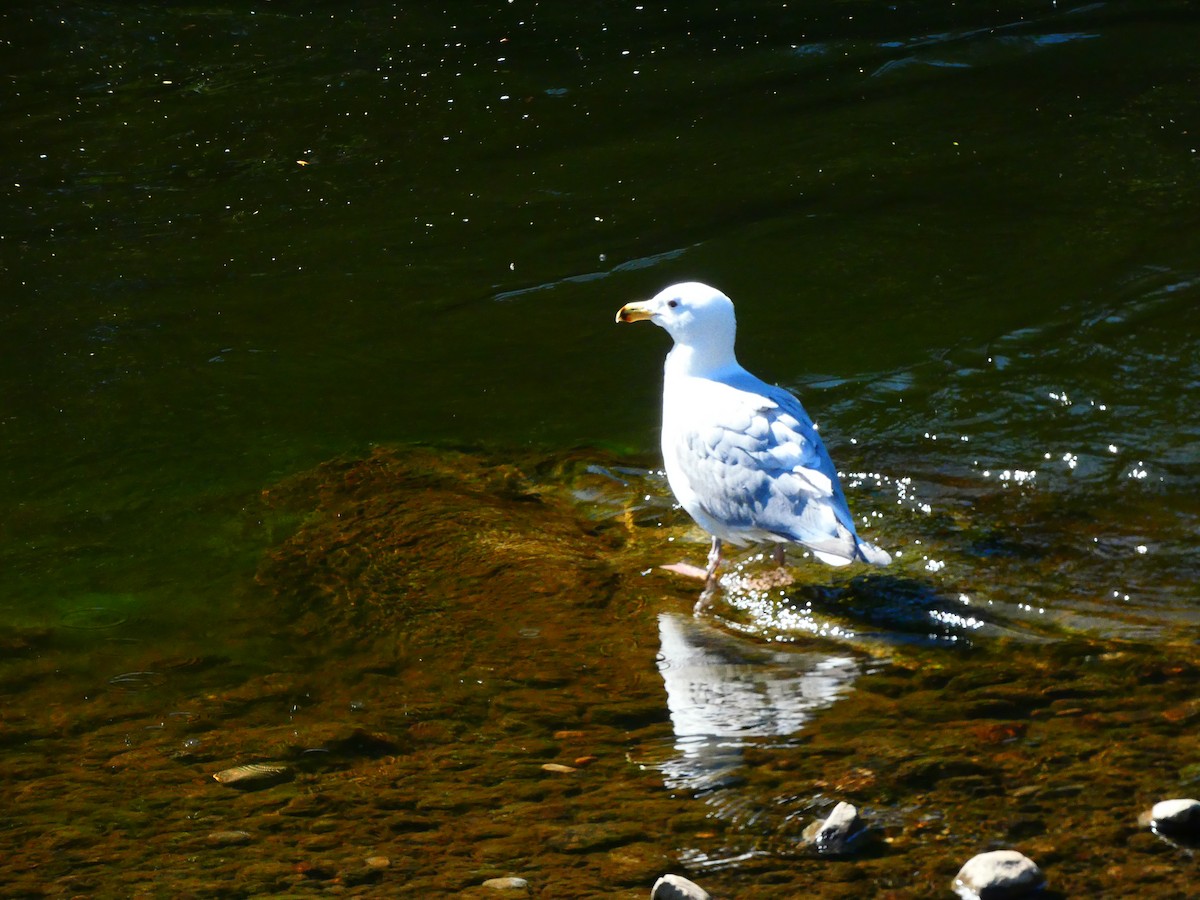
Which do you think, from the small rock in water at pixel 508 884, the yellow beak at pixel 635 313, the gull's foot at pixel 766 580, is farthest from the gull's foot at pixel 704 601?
the small rock in water at pixel 508 884

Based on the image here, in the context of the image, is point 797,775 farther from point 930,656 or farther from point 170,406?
point 170,406

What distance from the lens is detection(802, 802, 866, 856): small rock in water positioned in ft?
11.9

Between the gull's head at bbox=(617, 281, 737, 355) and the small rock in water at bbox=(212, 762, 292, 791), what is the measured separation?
2390 millimetres

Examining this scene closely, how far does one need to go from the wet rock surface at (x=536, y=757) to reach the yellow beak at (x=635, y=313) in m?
1.03

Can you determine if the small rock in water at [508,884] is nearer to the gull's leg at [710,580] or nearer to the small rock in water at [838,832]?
the small rock in water at [838,832]

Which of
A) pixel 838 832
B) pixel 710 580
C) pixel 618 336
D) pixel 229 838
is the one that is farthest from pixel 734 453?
pixel 618 336

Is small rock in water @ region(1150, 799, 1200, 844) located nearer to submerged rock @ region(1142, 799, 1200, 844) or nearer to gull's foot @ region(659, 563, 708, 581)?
submerged rock @ region(1142, 799, 1200, 844)

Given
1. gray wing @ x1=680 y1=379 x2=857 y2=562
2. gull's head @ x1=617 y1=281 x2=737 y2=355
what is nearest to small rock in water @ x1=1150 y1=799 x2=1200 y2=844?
gray wing @ x1=680 y1=379 x2=857 y2=562

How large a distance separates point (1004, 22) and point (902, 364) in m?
6.30

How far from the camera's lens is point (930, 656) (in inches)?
186

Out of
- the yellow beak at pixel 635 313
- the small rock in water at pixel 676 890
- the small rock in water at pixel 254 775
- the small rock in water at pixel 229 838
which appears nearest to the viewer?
the small rock in water at pixel 676 890

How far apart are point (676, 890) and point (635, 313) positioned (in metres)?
3.04

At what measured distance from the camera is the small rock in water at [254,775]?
164 inches

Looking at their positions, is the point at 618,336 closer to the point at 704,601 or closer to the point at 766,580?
the point at 766,580
